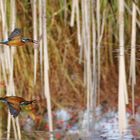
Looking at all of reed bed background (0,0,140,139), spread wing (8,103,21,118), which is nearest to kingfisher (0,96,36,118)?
spread wing (8,103,21,118)

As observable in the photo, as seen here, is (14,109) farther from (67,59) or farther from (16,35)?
(67,59)

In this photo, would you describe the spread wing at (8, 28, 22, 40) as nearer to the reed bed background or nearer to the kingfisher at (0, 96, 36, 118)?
the kingfisher at (0, 96, 36, 118)

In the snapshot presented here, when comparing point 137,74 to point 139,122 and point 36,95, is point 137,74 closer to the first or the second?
point 139,122

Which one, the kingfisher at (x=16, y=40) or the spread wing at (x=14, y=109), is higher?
the kingfisher at (x=16, y=40)

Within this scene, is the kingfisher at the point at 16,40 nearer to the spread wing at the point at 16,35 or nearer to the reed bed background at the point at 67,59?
the spread wing at the point at 16,35

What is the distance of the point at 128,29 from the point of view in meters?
2.05

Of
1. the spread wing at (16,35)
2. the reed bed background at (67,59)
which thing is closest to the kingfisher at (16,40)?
the spread wing at (16,35)

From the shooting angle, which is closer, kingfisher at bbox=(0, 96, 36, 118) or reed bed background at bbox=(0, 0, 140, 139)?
kingfisher at bbox=(0, 96, 36, 118)

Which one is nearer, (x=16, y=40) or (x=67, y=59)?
(x=16, y=40)

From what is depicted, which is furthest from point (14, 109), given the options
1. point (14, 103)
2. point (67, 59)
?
point (67, 59)

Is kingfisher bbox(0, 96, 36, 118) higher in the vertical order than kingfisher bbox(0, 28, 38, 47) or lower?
lower

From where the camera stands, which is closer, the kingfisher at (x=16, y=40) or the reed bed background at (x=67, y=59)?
the kingfisher at (x=16, y=40)

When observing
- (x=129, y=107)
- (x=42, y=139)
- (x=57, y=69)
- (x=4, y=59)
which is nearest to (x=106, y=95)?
(x=129, y=107)

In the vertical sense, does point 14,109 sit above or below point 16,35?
below
